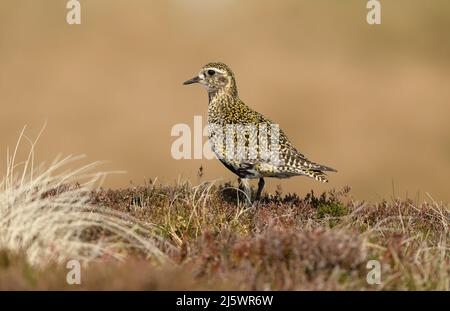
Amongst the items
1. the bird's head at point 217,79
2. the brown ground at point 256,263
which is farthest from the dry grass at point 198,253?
the bird's head at point 217,79

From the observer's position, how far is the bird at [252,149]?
11.3 m

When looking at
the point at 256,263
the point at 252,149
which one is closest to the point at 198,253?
the point at 256,263

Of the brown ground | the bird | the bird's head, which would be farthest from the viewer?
the bird's head

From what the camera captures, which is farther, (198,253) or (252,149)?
(252,149)

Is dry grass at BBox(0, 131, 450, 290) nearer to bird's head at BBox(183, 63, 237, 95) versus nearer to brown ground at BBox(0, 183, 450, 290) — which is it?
brown ground at BBox(0, 183, 450, 290)

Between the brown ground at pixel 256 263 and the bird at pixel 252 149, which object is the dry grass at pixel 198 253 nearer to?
the brown ground at pixel 256 263

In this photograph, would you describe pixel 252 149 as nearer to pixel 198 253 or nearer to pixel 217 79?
pixel 217 79

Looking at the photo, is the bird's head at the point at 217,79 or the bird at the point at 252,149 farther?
the bird's head at the point at 217,79

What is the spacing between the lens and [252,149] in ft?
37.4

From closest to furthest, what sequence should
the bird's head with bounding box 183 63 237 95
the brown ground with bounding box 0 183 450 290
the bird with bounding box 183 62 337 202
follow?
the brown ground with bounding box 0 183 450 290 < the bird with bounding box 183 62 337 202 < the bird's head with bounding box 183 63 237 95

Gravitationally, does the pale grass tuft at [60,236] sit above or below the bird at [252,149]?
below

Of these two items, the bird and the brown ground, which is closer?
the brown ground

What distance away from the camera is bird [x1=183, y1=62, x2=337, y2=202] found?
37.0ft

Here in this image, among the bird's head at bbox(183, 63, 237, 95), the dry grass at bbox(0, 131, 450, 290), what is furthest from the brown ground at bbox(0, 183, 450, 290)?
the bird's head at bbox(183, 63, 237, 95)
